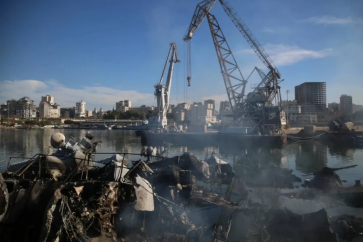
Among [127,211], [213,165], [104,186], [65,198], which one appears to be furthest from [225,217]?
[213,165]

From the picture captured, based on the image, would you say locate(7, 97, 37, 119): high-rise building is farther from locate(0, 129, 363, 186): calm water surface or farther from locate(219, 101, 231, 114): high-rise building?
locate(219, 101, 231, 114): high-rise building

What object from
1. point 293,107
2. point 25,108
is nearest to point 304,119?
point 293,107

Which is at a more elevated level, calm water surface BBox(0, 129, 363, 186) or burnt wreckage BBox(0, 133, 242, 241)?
burnt wreckage BBox(0, 133, 242, 241)

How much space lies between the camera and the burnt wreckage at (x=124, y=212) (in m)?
4.56

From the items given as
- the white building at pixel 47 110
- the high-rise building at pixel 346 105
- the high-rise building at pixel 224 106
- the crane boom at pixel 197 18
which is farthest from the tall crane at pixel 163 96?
the white building at pixel 47 110

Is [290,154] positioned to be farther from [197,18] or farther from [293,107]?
[293,107]

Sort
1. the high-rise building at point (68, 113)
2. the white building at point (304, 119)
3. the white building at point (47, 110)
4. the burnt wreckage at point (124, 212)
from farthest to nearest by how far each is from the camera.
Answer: the high-rise building at point (68, 113) < the white building at point (47, 110) < the white building at point (304, 119) < the burnt wreckage at point (124, 212)

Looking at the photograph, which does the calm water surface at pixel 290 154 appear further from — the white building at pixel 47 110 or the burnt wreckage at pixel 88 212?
the white building at pixel 47 110

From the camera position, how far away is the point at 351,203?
8.50 meters

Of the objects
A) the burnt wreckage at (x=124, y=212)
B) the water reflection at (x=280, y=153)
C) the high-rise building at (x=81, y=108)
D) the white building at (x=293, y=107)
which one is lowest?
the water reflection at (x=280, y=153)

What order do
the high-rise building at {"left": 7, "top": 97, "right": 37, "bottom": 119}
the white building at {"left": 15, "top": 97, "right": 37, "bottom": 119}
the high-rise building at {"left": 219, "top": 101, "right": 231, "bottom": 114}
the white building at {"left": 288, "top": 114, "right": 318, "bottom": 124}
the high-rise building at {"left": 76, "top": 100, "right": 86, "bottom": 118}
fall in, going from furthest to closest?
the high-rise building at {"left": 76, "top": 100, "right": 86, "bottom": 118}, the high-rise building at {"left": 219, "top": 101, "right": 231, "bottom": 114}, the white building at {"left": 15, "top": 97, "right": 37, "bottom": 119}, the high-rise building at {"left": 7, "top": 97, "right": 37, "bottom": 119}, the white building at {"left": 288, "top": 114, "right": 318, "bottom": 124}

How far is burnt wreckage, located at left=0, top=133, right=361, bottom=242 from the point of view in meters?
4.56

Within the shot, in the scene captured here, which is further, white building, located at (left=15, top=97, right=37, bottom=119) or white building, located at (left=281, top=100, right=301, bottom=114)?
white building, located at (left=15, top=97, right=37, bottom=119)

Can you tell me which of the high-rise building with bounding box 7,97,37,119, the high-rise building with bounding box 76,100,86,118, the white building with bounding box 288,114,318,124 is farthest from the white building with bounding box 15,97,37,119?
the white building with bounding box 288,114,318,124
